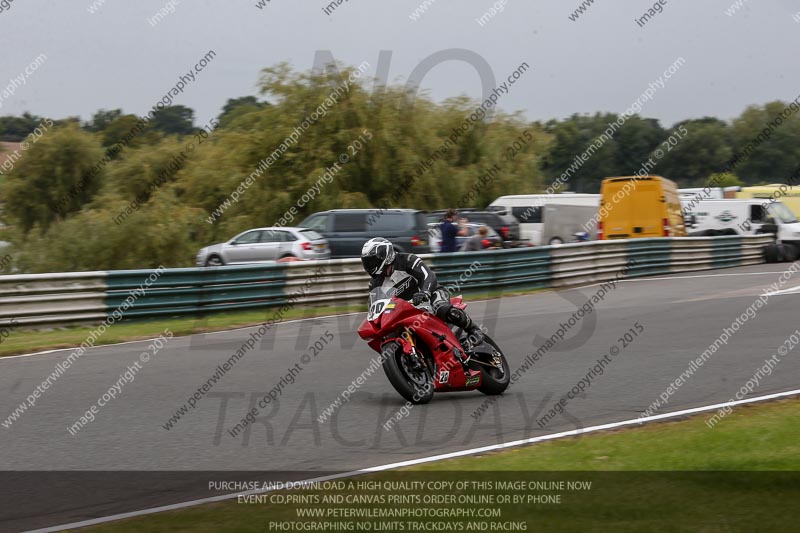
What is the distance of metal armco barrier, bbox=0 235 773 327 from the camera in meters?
15.7

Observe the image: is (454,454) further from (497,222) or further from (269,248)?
(497,222)

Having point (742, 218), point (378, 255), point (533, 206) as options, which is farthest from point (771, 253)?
point (378, 255)

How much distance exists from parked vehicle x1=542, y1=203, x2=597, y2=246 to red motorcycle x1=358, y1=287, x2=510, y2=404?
29739 millimetres

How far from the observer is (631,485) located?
6.22m

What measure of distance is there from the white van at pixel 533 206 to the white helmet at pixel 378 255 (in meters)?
31.3

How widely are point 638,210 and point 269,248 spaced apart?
1151 centimetres

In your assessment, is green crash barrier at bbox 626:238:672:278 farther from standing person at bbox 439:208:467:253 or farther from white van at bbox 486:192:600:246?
white van at bbox 486:192:600:246

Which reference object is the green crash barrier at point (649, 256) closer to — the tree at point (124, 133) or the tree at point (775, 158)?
the tree at point (124, 133)

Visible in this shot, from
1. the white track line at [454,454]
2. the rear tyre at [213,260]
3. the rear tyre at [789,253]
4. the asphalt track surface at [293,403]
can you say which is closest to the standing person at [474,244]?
the asphalt track surface at [293,403]

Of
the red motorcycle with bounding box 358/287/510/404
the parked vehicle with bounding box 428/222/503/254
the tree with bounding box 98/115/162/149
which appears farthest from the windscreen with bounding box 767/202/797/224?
the tree with bounding box 98/115/162/149

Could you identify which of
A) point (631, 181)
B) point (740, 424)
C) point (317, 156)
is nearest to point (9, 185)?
point (317, 156)

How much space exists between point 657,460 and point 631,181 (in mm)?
25364

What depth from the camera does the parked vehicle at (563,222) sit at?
39281mm

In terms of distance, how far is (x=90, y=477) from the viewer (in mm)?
6883
